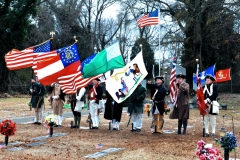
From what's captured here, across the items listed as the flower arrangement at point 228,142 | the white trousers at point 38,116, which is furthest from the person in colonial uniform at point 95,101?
the flower arrangement at point 228,142

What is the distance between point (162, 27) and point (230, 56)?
675cm

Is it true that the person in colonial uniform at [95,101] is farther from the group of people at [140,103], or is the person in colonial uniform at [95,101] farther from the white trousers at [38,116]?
the white trousers at [38,116]

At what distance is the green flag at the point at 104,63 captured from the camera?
1148cm

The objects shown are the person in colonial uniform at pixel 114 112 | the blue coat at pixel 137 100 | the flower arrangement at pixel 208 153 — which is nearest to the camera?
the flower arrangement at pixel 208 153

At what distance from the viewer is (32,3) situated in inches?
1403

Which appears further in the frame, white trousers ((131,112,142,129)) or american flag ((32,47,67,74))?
white trousers ((131,112,142,129))

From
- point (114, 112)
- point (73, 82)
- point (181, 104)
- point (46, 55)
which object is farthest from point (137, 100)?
point (46, 55)

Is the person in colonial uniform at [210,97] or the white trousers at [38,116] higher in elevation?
the person in colonial uniform at [210,97]

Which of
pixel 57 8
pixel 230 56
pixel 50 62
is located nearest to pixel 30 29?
pixel 57 8

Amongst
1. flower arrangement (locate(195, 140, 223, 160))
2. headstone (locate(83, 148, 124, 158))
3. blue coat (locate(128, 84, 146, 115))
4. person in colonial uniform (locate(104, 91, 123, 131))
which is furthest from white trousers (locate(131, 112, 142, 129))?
flower arrangement (locate(195, 140, 223, 160))

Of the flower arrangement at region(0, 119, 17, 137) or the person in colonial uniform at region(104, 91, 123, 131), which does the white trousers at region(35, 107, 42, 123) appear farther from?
the flower arrangement at region(0, 119, 17, 137)

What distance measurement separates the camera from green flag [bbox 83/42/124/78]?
11484mm

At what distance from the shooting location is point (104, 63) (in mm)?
11867

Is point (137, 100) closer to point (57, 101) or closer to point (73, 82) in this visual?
point (73, 82)
